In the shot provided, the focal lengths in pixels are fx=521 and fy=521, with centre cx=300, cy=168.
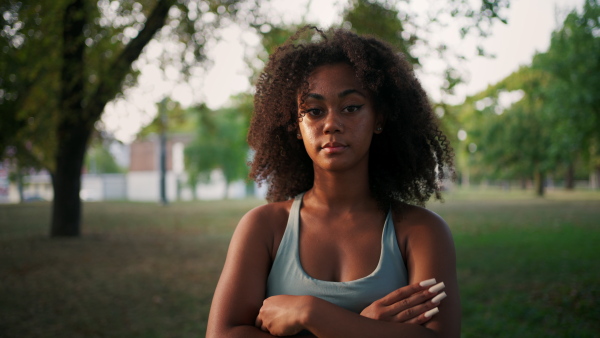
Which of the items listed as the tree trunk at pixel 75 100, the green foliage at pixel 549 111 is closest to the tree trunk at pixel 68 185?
the tree trunk at pixel 75 100

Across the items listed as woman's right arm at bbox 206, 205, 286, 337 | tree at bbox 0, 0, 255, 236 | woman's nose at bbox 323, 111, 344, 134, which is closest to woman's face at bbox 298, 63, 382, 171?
woman's nose at bbox 323, 111, 344, 134

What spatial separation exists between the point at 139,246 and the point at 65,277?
3852 mm

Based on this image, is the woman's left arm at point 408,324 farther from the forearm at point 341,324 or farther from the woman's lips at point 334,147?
the woman's lips at point 334,147

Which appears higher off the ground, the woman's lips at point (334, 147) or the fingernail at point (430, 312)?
the woman's lips at point (334, 147)

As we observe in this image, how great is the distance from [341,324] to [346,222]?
0.46 meters

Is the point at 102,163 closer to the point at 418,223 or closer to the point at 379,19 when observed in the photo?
the point at 379,19

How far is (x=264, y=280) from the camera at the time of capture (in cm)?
197

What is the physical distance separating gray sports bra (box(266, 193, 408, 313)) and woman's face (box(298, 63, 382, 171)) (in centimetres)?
29

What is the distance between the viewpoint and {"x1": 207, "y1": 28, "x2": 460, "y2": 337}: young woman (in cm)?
179

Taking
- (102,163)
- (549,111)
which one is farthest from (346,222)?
(102,163)

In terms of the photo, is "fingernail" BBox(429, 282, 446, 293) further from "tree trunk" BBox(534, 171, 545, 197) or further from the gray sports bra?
"tree trunk" BBox(534, 171, 545, 197)

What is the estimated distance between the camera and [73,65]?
988 centimetres

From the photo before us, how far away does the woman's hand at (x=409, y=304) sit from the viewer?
5.76 feet

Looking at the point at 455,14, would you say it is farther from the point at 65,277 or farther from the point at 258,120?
the point at 65,277
